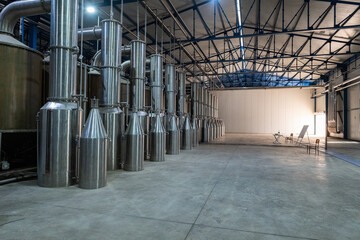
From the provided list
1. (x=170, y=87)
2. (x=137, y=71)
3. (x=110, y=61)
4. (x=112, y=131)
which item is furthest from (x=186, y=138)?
(x=110, y=61)

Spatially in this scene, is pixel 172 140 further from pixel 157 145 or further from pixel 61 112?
pixel 61 112

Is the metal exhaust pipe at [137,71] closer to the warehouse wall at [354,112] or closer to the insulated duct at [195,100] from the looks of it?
the insulated duct at [195,100]

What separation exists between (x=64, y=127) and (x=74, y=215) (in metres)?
1.85

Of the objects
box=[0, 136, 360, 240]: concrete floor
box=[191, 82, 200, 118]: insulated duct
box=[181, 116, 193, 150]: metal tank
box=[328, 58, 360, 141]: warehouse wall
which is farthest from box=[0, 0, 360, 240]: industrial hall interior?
box=[328, 58, 360, 141]: warehouse wall

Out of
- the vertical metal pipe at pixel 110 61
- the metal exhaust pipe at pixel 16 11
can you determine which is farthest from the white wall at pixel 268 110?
the metal exhaust pipe at pixel 16 11

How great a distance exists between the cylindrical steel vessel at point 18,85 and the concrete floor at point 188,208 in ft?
4.54

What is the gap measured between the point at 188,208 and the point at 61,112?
277cm

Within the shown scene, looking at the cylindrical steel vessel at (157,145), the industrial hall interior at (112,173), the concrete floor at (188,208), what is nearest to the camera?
the concrete floor at (188,208)

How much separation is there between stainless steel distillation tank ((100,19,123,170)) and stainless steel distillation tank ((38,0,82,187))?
1170 millimetres

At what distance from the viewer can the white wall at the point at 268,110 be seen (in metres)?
24.8

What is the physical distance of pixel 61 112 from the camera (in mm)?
4102

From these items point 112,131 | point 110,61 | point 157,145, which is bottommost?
point 157,145

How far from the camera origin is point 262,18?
38.9 feet

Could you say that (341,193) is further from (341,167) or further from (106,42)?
(106,42)
